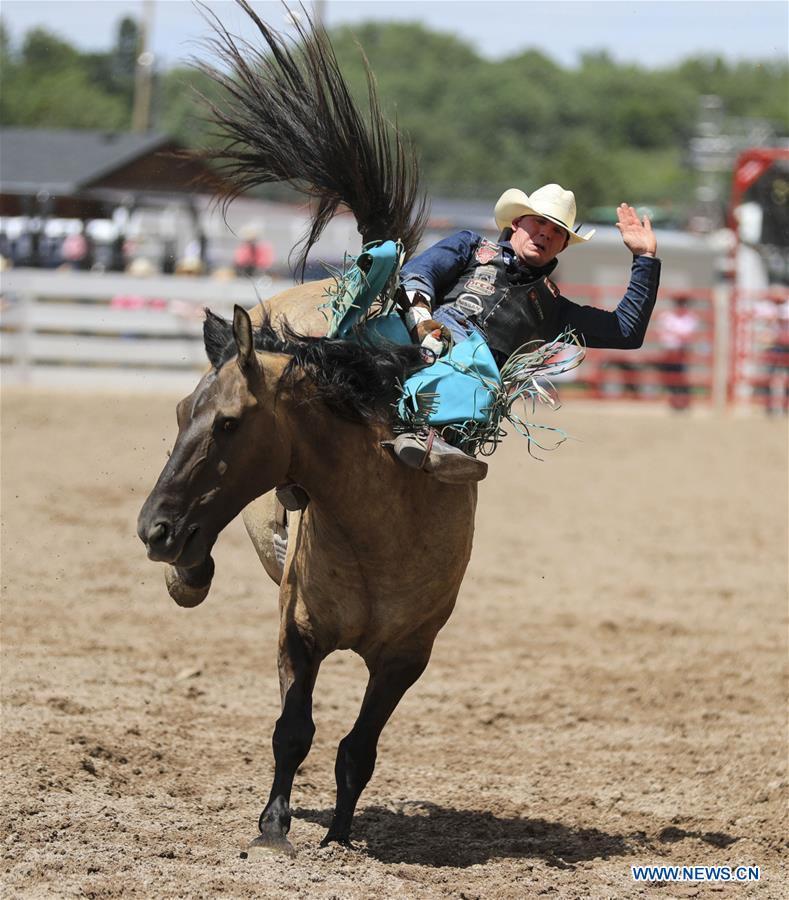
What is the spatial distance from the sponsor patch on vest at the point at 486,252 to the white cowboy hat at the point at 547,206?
10cm

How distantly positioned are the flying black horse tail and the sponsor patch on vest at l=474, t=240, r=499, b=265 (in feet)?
1.50

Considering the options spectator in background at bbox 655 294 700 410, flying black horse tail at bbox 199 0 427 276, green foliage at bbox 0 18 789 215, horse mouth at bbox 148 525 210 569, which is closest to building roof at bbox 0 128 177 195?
green foliage at bbox 0 18 789 215

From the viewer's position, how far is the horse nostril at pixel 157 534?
10.8 feet

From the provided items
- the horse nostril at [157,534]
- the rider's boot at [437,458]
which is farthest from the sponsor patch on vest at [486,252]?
the horse nostril at [157,534]

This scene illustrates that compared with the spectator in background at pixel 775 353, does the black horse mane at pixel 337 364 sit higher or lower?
higher

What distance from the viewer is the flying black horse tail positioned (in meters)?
4.38

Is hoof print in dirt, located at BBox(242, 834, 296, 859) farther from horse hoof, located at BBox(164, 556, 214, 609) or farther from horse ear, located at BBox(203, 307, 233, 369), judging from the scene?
horse ear, located at BBox(203, 307, 233, 369)

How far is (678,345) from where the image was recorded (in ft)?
53.5

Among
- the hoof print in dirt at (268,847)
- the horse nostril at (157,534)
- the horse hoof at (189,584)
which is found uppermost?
the horse nostril at (157,534)

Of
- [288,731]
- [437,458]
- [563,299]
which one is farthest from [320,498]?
[563,299]

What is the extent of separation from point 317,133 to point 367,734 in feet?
6.48

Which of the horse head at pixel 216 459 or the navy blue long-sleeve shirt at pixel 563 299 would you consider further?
the navy blue long-sleeve shirt at pixel 563 299

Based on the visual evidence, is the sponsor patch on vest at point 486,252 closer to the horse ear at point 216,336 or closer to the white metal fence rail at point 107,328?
the horse ear at point 216,336

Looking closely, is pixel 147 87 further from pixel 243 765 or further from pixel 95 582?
pixel 243 765
